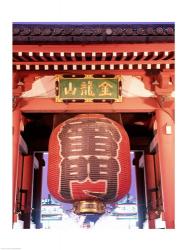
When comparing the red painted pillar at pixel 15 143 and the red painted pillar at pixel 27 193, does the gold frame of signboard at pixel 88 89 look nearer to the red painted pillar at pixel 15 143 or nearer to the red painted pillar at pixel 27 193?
the red painted pillar at pixel 15 143

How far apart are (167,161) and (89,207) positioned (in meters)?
1.23

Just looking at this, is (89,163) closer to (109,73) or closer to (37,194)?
(109,73)

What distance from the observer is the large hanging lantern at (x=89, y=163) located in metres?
6.03

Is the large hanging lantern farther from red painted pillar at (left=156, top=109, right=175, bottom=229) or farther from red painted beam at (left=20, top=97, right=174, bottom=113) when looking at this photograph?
red painted pillar at (left=156, top=109, right=175, bottom=229)

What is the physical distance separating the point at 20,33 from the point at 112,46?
1246 mm

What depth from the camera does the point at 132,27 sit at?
249 inches

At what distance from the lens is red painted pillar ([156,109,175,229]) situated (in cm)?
618

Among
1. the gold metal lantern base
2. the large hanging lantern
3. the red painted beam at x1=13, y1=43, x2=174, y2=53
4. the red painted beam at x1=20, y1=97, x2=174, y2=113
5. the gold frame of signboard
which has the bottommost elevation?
the gold metal lantern base

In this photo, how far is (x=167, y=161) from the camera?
20.9 ft

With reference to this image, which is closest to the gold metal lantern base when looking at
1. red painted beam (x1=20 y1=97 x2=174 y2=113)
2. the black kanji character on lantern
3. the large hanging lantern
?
the large hanging lantern

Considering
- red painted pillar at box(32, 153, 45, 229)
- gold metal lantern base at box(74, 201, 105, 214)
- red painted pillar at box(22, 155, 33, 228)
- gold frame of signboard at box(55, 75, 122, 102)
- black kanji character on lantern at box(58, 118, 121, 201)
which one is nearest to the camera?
black kanji character on lantern at box(58, 118, 121, 201)

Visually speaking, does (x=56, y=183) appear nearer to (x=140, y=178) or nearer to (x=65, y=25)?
(x=65, y=25)

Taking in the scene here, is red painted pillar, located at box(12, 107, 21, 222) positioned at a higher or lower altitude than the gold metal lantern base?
higher

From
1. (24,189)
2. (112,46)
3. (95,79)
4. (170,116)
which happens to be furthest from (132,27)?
(24,189)
